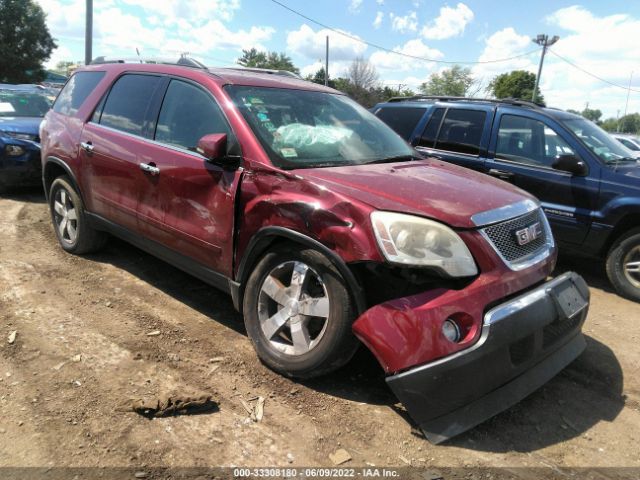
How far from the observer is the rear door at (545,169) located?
5215 millimetres

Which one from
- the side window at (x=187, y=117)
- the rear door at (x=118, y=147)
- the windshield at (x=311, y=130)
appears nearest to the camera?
the windshield at (x=311, y=130)

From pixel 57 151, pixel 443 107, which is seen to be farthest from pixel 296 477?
pixel 443 107

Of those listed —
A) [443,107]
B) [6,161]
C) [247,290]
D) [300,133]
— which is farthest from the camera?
[6,161]

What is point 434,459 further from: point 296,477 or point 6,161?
point 6,161

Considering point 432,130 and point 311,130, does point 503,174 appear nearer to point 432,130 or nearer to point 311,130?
point 432,130

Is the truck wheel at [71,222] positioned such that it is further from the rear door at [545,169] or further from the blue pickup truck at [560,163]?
the rear door at [545,169]

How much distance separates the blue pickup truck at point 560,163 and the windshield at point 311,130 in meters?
2.10

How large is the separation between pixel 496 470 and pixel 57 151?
15.6ft

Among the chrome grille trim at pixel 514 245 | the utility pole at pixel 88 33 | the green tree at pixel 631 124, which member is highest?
the green tree at pixel 631 124

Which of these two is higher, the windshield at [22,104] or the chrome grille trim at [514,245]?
the windshield at [22,104]

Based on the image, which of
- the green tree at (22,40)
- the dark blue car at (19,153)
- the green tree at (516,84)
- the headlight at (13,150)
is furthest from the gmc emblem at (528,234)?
the green tree at (516,84)

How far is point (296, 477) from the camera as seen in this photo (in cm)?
239

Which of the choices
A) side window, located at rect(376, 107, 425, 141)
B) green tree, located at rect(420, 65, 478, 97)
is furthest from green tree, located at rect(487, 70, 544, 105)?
side window, located at rect(376, 107, 425, 141)

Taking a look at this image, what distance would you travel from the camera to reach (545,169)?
5.46 metres
